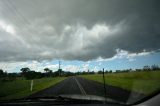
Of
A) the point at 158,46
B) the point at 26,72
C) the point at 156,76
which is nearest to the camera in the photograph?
the point at 158,46

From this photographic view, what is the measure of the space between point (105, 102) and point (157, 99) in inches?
35.5

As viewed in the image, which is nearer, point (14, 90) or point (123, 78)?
point (123, 78)

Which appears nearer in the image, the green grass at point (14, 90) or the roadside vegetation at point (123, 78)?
the roadside vegetation at point (123, 78)

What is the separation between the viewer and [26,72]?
23.7 feet

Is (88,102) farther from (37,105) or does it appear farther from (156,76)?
(156,76)

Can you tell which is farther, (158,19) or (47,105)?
(47,105)

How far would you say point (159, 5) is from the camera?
2.15 metres

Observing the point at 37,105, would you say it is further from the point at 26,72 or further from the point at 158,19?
the point at 26,72

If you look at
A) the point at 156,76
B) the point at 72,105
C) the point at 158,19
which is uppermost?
the point at 158,19

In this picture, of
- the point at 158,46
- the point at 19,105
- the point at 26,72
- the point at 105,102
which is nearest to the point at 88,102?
the point at 105,102

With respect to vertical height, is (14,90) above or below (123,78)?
below

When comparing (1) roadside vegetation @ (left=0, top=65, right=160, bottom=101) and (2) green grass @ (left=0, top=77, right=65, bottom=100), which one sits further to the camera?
(2) green grass @ (left=0, top=77, right=65, bottom=100)

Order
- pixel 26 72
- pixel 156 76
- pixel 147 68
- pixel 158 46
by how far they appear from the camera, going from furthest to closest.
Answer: pixel 26 72 < pixel 147 68 < pixel 156 76 < pixel 158 46

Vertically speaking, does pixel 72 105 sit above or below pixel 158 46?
below
